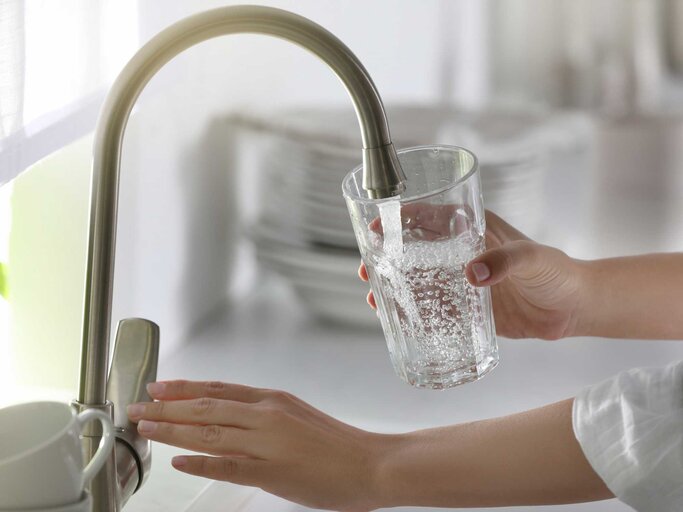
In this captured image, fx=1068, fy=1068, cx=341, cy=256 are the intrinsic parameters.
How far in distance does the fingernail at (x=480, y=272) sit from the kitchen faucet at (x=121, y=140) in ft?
0.32

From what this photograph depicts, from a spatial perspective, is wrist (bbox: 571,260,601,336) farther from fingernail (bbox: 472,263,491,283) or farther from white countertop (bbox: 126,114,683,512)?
fingernail (bbox: 472,263,491,283)

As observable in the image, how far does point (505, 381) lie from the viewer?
3.90 feet

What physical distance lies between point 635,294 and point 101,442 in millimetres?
535

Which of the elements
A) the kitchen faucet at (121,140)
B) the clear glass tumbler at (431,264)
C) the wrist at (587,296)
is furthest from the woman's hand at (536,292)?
A: the kitchen faucet at (121,140)

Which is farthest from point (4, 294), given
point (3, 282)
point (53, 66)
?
point (53, 66)

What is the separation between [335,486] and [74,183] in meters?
0.42

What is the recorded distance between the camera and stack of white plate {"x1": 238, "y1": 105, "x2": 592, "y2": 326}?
1.25 meters

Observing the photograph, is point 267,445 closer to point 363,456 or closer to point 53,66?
point 363,456

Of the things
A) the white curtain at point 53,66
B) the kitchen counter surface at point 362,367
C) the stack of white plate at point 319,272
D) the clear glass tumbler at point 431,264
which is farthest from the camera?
the stack of white plate at point 319,272

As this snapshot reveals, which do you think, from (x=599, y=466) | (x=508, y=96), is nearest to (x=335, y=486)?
(x=599, y=466)

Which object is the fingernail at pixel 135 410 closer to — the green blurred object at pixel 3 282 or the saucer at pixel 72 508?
the saucer at pixel 72 508

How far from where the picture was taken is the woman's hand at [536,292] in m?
0.87

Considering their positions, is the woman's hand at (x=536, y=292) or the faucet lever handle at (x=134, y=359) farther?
the woman's hand at (x=536, y=292)

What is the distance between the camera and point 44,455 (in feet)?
1.78
